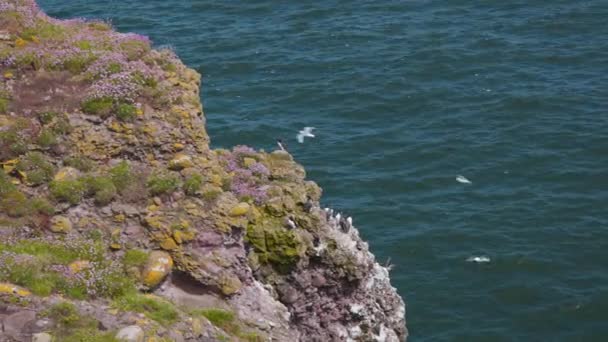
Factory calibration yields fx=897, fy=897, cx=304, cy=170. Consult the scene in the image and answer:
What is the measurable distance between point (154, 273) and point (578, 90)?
1655 inches

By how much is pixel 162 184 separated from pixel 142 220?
1.20 m

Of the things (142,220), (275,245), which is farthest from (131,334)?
(275,245)

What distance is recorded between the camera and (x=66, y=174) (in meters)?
23.3

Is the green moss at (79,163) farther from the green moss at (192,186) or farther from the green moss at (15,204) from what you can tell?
the green moss at (192,186)

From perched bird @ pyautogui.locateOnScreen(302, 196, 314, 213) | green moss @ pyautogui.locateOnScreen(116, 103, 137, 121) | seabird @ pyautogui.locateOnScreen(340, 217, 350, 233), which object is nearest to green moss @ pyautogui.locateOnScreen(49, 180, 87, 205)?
green moss @ pyautogui.locateOnScreen(116, 103, 137, 121)

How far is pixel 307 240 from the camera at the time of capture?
25.7m

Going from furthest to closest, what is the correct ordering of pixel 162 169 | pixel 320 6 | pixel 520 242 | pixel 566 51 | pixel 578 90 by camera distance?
pixel 320 6 → pixel 566 51 → pixel 578 90 → pixel 520 242 → pixel 162 169

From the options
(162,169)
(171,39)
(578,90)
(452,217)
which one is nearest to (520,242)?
(452,217)

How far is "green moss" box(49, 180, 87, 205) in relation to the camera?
74.3ft

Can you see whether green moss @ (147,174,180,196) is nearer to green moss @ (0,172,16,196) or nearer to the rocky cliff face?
the rocky cliff face

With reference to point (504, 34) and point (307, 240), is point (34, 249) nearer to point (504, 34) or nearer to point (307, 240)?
point (307, 240)

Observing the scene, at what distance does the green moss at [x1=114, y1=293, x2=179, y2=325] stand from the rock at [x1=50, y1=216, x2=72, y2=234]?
3184 millimetres

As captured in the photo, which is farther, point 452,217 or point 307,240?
point 452,217

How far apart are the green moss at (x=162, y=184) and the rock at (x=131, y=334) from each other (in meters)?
5.58
